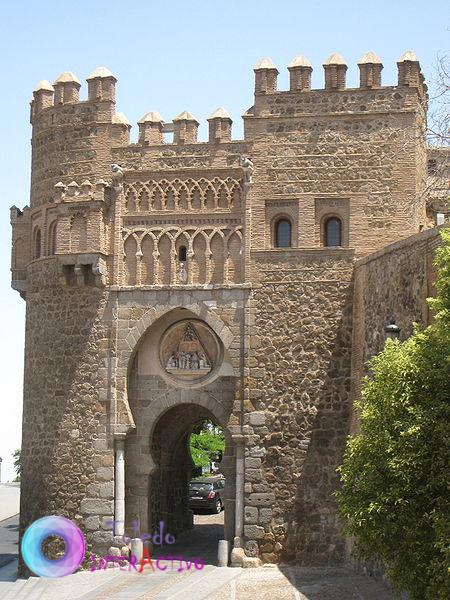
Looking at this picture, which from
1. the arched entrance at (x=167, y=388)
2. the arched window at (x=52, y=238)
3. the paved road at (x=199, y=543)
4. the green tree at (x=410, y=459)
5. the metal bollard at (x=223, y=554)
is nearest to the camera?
the green tree at (x=410, y=459)

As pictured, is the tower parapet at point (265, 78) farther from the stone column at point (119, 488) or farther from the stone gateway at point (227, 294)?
the stone column at point (119, 488)

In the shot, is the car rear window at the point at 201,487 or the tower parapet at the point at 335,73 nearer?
the tower parapet at the point at 335,73

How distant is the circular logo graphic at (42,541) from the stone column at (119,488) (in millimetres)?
724

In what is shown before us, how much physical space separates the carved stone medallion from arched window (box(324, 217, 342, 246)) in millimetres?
2789

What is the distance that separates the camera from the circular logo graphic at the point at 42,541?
2197cm

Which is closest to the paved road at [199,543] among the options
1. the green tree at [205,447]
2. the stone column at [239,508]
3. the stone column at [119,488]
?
the stone column at [239,508]

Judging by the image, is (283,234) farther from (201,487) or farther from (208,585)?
(201,487)

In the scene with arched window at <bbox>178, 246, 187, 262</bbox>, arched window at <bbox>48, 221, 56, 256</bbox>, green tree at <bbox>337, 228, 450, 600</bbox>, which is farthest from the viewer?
arched window at <bbox>48, 221, 56, 256</bbox>

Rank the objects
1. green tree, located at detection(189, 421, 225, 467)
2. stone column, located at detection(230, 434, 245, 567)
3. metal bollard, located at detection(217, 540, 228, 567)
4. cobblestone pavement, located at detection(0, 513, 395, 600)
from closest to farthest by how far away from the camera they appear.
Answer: cobblestone pavement, located at detection(0, 513, 395, 600) → stone column, located at detection(230, 434, 245, 567) → metal bollard, located at detection(217, 540, 228, 567) → green tree, located at detection(189, 421, 225, 467)

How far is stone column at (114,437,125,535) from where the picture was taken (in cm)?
2203

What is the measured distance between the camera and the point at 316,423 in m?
21.5

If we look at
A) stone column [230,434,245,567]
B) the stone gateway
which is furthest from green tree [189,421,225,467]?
stone column [230,434,245,567]

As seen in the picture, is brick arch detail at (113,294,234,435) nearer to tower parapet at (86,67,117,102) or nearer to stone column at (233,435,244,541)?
stone column at (233,435,244,541)

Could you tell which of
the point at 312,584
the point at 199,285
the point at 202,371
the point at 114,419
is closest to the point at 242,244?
the point at 199,285
